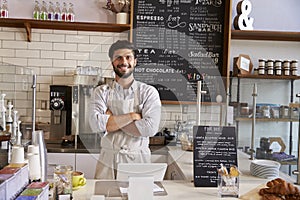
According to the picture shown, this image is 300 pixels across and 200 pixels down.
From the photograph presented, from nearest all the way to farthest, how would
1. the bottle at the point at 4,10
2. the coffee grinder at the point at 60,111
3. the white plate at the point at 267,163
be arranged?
1. the white plate at the point at 267,163
2. the coffee grinder at the point at 60,111
3. the bottle at the point at 4,10

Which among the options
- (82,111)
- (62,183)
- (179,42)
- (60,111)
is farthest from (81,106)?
(62,183)

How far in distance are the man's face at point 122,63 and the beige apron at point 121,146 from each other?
14cm

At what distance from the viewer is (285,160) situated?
2.18 metres

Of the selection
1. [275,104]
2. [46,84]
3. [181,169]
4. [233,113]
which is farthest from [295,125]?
[46,84]

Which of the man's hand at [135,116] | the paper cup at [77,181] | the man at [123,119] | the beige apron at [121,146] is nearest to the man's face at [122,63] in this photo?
the man at [123,119]

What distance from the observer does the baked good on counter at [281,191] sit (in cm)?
149

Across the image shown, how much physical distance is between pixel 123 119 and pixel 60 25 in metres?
1.63

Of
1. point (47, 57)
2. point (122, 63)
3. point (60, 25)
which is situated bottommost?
point (122, 63)

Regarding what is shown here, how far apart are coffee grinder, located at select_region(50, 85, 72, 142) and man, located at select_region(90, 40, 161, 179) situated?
2.94 ft

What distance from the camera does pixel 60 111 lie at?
3273mm

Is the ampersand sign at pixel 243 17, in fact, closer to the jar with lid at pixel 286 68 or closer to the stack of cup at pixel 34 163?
the jar with lid at pixel 286 68

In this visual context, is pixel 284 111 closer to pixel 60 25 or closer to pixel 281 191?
pixel 281 191

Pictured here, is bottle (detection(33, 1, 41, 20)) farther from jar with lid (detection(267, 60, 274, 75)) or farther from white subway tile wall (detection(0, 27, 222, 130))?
jar with lid (detection(267, 60, 274, 75))

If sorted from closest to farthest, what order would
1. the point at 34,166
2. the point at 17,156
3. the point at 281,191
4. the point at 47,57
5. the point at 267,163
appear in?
the point at 17,156, the point at 34,166, the point at 281,191, the point at 267,163, the point at 47,57
